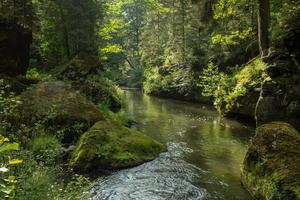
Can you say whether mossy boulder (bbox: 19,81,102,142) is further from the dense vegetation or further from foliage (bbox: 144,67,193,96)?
foliage (bbox: 144,67,193,96)

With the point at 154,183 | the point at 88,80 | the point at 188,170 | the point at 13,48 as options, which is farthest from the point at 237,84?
the point at 154,183

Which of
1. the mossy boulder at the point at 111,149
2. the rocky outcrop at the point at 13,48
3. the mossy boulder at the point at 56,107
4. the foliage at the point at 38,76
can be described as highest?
the rocky outcrop at the point at 13,48

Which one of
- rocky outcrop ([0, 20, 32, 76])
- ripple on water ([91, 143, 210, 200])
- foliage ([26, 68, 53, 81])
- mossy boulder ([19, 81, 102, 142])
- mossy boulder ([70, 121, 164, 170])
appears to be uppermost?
rocky outcrop ([0, 20, 32, 76])

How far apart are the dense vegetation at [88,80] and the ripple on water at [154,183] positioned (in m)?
0.61

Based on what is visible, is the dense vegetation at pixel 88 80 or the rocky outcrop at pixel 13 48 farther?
the rocky outcrop at pixel 13 48

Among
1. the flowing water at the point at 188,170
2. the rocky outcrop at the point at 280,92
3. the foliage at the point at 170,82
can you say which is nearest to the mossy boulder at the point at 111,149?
the flowing water at the point at 188,170

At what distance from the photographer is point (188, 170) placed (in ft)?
32.7

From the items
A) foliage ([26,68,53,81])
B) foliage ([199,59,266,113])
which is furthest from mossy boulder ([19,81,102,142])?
foliage ([199,59,266,113])

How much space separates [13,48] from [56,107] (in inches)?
190

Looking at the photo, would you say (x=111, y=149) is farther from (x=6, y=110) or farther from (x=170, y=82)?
(x=170, y=82)

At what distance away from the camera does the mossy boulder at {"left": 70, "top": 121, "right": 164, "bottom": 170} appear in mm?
9914

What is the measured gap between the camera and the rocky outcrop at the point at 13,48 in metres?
14.7

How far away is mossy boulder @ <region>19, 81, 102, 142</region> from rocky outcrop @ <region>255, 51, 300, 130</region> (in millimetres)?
5904

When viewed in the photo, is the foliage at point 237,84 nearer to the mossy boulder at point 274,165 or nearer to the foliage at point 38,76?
the mossy boulder at point 274,165
